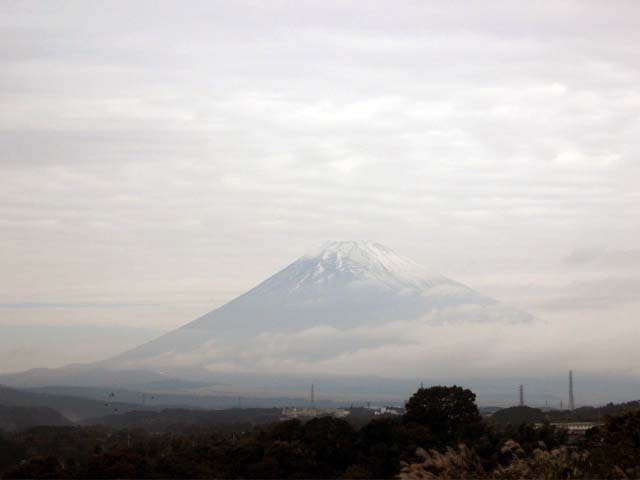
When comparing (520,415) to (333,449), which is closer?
(333,449)

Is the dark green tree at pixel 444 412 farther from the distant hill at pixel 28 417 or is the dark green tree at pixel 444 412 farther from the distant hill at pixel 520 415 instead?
the distant hill at pixel 28 417

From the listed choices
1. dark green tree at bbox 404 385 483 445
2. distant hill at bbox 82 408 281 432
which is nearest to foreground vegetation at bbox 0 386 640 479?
dark green tree at bbox 404 385 483 445

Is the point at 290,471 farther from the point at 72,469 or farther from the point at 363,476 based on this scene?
the point at 72,469

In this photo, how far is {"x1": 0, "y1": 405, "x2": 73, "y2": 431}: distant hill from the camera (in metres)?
146

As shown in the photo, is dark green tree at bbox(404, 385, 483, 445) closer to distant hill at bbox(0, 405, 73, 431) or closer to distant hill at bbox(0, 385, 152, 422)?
distant hill at bbox(0, 405, 73, 431)

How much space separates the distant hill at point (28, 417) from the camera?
146375 millimetres

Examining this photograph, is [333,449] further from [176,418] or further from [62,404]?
[62,404]

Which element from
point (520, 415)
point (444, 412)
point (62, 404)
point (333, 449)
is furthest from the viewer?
point (62, 404)

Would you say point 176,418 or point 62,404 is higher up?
point 62,404

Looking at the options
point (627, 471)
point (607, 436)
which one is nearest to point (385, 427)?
point (607, 436)

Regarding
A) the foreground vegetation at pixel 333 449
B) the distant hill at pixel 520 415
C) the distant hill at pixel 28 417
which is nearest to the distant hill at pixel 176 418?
the distant hill at pixel 28 417

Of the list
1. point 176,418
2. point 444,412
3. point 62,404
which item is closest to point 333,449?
point 444,412

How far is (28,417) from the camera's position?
151 meters

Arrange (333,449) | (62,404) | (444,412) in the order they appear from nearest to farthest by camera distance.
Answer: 1. (333,449)
2. (444,412)
3. (62,404)
